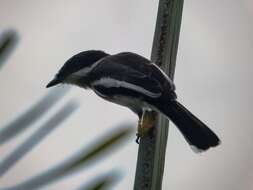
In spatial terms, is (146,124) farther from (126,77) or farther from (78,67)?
(78,67)

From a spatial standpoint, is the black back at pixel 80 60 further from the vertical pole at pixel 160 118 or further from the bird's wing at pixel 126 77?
the vertical pole at pixel 160 118

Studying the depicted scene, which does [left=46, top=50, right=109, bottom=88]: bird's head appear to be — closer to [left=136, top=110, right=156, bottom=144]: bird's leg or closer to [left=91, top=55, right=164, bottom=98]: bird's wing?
[left=91, top=55, right=164, bottom=98]: bird's wing

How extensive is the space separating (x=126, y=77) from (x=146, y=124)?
13 centimetres

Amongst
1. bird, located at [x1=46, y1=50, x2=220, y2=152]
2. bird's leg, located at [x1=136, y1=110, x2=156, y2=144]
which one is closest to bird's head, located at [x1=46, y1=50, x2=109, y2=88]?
bird, located at [x1=46, y1=50, x2=220, y2=152]

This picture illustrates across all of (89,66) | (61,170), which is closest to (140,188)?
(61,170)

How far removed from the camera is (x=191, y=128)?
0.44 m

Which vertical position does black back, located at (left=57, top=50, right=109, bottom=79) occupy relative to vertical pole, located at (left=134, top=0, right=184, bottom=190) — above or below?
above

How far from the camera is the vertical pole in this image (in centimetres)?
32

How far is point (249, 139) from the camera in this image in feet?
1.78

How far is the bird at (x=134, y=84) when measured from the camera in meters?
0.44

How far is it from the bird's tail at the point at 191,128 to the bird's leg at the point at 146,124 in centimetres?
1

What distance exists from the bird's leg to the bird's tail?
11 millimetres

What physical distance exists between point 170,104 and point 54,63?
0.71 ft

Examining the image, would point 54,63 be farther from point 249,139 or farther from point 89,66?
point 249,139
